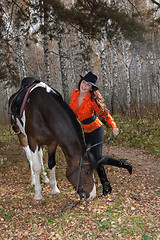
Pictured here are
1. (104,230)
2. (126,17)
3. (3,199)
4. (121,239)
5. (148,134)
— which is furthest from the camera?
(148,134)

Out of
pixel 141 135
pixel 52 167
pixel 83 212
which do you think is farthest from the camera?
pixel 141 135

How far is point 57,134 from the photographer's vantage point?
3.10m

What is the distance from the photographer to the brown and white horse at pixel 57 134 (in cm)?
284

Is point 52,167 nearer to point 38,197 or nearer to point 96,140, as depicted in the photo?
point 38,197

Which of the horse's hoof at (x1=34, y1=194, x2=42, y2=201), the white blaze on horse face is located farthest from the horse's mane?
the horse's hoof at (x1=34, y1=194, x2=42, y2=201)

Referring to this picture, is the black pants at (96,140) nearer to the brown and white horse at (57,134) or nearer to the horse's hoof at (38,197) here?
the brown and white horse at (57,134)

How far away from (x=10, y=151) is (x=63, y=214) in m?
4.07

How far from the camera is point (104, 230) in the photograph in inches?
104

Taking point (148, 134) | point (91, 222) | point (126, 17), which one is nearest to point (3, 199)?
point (91, 222)

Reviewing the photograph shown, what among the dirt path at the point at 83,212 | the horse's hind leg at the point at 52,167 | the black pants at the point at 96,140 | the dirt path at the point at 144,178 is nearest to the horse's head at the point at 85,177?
the dirt path at the point at 83,212

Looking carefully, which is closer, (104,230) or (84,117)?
(104,230)

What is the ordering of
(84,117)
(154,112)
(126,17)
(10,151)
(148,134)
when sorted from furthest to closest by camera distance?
1. (154,112)
2. (148,134)
3. (10,151)
4. (126,17)
5. (84,117)

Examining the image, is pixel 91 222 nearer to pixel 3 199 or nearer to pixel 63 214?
pixel 63 214

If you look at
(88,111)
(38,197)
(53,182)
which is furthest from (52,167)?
(88,111)
